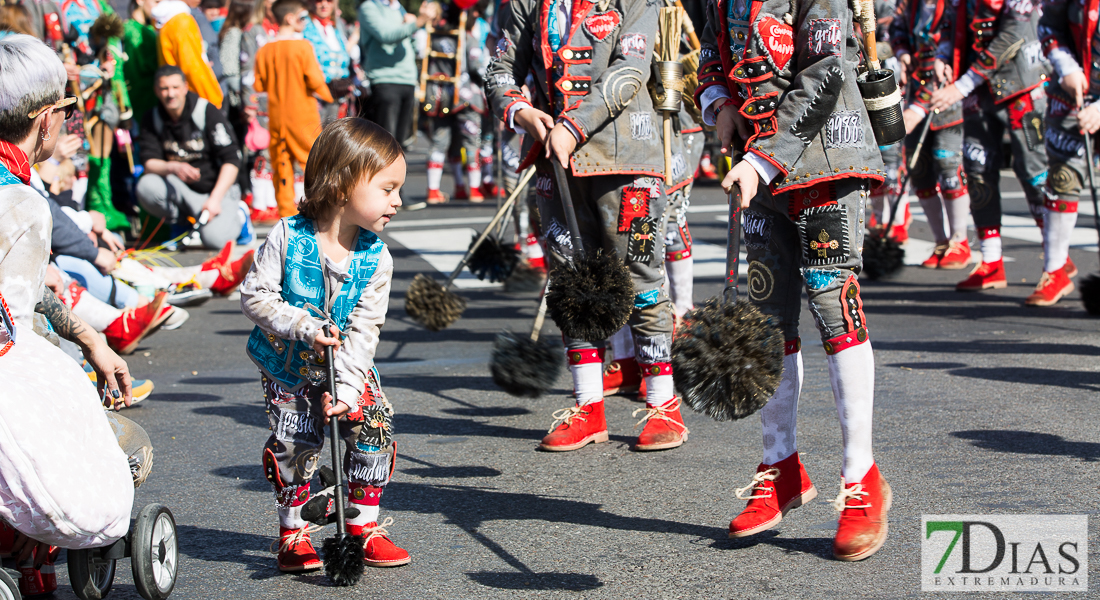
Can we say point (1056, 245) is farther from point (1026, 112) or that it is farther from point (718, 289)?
point (718, 289)

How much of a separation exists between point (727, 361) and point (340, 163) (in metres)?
1.23

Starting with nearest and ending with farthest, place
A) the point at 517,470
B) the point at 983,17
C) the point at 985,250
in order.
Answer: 1. the point at 517,470
2. the point at 983,17
3. the point at 985,250

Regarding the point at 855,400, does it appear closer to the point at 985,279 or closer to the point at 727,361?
the point at 727,361

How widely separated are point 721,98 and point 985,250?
4977 millimetres

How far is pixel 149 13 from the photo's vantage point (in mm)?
10664

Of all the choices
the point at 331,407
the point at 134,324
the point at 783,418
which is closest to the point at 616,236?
the point at 783,418

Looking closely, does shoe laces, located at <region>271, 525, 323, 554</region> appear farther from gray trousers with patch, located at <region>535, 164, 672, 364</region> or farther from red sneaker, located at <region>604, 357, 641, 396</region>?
red sneaker, located at <region>604, 357, 641, 396</region>

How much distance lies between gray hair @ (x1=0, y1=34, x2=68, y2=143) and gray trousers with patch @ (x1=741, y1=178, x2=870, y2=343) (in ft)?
6.60

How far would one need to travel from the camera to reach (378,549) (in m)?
3.41

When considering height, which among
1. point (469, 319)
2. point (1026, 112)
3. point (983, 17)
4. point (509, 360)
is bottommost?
point (469, 319)

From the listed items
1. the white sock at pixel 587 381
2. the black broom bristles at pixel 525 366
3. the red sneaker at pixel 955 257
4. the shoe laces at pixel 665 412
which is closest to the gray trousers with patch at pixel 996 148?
the red sneaker at pixel 955 257

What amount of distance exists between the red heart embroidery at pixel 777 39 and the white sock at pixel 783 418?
35.7 inches

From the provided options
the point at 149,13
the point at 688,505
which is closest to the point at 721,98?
the point at 688,505

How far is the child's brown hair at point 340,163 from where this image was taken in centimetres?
324
